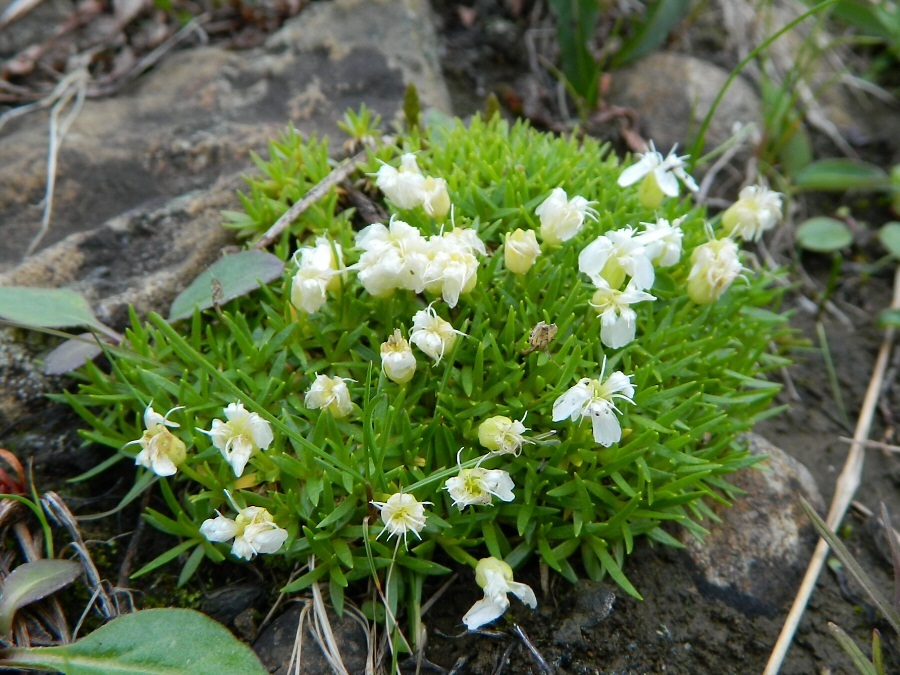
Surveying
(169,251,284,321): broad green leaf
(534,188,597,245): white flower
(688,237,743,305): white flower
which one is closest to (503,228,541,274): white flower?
(534,188,597,245): white flower

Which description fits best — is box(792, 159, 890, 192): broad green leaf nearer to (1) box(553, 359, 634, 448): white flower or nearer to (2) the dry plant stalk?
(2) the dry plant stalk

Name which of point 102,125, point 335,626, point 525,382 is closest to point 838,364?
point 525,382

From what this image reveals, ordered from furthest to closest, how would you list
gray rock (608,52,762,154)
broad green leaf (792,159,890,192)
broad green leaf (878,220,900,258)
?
1. gray rock (608,52,762,154)
2. broad green leaf (792,159,890,192)
3. broad green leaf (878,220,900,258)

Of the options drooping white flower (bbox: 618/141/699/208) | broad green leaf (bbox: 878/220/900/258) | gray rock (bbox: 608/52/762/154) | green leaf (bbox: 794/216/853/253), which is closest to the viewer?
drooping white flower (bbox: 618/141/699/208)

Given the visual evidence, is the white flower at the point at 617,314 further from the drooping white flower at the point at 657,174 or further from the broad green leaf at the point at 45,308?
the broad green leaf at the point at 45,308

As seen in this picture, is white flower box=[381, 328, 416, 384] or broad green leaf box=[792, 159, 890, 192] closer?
white flower box=[381, 328, 416, 384]

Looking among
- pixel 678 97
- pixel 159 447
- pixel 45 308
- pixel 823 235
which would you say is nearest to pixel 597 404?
pixel 159 447

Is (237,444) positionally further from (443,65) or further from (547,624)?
(443,65)

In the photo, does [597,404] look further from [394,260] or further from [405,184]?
[405,184]
